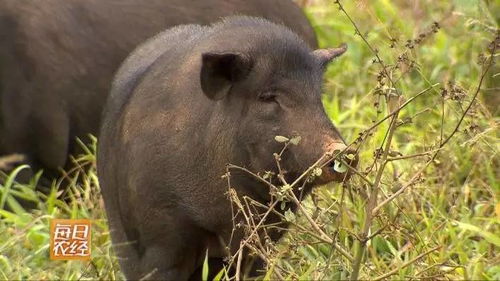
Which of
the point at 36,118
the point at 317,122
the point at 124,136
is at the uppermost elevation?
the point at 317,122

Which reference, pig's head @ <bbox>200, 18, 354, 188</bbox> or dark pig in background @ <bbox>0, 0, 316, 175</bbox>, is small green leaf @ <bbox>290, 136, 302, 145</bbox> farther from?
dark pig in background @ <bbox>0, 0, 316, 175</bbox>

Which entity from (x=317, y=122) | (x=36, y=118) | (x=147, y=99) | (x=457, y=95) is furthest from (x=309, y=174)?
(x=36, y=118)

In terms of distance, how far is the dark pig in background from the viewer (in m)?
6.97

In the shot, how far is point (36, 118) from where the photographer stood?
6988 mm

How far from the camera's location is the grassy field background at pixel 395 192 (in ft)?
15.9

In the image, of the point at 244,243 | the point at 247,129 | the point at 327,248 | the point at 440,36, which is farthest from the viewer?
the point at 440,36

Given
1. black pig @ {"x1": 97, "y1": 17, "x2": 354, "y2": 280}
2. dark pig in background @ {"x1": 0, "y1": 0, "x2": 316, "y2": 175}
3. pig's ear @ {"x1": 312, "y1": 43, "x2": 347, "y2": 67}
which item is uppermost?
pig's ear @ {"x1": 312, "y1": 43, "x2": 347, "y2": 67}

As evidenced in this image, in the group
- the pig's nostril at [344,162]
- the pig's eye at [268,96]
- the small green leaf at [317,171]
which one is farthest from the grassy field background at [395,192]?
the pig's eye at [268,96]

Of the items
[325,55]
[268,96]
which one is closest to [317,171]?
[268,96]

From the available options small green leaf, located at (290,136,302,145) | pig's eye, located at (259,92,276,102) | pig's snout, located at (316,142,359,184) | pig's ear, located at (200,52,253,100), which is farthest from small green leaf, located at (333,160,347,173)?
pig's ear, located at (200,52,253,100)

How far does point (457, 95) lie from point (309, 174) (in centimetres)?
54

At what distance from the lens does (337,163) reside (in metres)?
4.55

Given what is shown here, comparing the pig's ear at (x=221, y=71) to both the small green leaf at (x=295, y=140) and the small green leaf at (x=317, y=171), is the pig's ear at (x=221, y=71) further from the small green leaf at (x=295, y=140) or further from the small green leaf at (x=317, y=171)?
the small green leaf at (x=317, y=171)

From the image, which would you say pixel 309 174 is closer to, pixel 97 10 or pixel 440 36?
pixel 97 10
